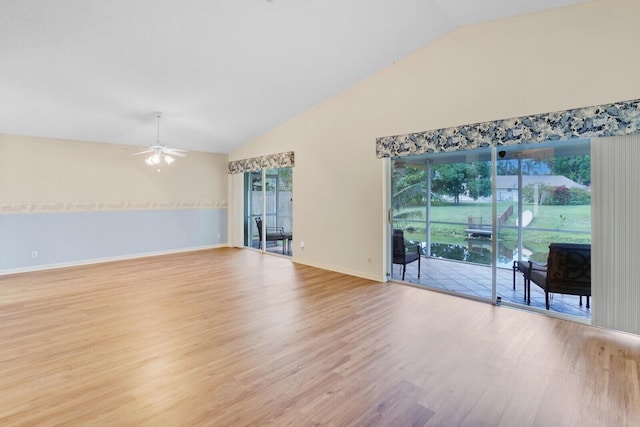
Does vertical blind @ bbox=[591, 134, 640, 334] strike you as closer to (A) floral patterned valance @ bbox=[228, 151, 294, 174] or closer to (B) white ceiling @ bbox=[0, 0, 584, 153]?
(B) white ceiling @ bbox=[0, 0, 584, 153]

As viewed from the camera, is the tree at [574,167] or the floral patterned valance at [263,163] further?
the floral patterned valance at [263,163]

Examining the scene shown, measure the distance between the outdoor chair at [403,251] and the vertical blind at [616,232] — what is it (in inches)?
84.9

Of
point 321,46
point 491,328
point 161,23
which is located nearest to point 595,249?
point 491,328

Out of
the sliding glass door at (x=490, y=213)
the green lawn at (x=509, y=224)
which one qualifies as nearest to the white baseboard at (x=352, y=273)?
the sliding glass door at (x=490, y=213)

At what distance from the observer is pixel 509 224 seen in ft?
13.4

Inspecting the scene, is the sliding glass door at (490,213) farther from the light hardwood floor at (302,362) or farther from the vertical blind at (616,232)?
the light hardwood floor at (302,362)

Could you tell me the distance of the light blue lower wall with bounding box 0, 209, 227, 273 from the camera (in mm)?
5785

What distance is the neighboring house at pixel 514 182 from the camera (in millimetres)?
3773

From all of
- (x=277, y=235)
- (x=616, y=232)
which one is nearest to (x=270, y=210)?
(x=277, y=235)

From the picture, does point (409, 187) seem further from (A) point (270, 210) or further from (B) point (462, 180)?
(A) point (270, 210)

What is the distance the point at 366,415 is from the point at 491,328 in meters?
2.04

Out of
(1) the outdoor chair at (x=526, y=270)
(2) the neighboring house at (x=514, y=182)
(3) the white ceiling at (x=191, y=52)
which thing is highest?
(3) the white ceiling at (x=191, y=52)

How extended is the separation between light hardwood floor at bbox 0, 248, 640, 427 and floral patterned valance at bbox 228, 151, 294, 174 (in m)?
3.21

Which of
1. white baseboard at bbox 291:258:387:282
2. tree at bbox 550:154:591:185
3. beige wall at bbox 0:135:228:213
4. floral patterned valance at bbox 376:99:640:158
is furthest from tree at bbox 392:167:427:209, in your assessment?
beige wall at bbox 0:135:228:213
